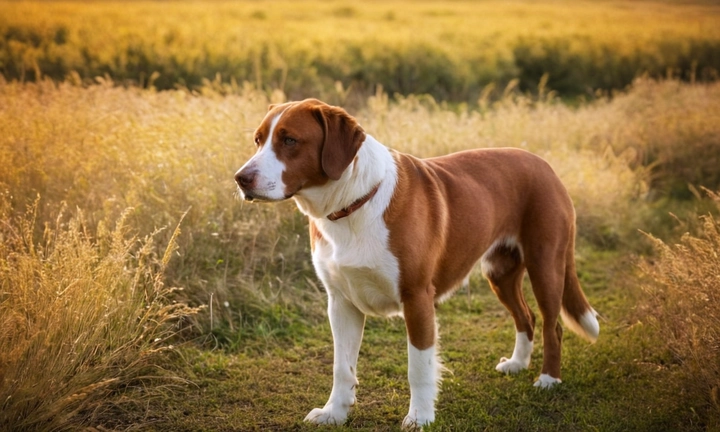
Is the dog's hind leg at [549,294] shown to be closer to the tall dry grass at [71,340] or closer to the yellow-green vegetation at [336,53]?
the tall dry grass at [71,340]

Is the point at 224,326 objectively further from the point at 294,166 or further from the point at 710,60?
the point at 710,60

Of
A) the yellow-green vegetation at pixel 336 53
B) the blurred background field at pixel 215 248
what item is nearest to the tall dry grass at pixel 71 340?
the blurred background field at pixel 215 248

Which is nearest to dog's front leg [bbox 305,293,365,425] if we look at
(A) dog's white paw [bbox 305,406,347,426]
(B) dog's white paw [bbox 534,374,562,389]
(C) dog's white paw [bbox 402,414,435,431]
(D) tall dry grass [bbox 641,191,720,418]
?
(A) dog's white paw [bbox 305,406,347,426]

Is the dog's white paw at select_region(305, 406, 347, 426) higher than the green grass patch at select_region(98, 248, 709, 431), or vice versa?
the dog's white paw at select_region(305, 406, 347, 426)

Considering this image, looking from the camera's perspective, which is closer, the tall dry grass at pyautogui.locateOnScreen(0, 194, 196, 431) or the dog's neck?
the tall dry grass at pyautogui.locateOnScreen(0, 194, 196, 431)

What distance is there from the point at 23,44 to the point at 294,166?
41.0 ft

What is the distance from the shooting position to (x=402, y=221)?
382 cm

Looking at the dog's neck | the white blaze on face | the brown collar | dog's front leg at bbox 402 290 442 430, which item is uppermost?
the white blaze on face

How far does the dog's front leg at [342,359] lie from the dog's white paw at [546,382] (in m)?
1.31

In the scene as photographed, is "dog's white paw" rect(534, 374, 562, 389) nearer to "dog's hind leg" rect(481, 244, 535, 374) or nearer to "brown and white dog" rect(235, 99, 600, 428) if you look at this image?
"brown and white dog" rect(235, 99, 600, 428)

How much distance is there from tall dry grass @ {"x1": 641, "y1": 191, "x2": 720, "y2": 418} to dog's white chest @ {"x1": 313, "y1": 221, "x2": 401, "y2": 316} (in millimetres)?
1698

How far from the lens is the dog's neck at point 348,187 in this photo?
374 cm

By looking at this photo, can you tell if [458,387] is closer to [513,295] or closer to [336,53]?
[513,295]

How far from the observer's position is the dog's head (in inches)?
141
